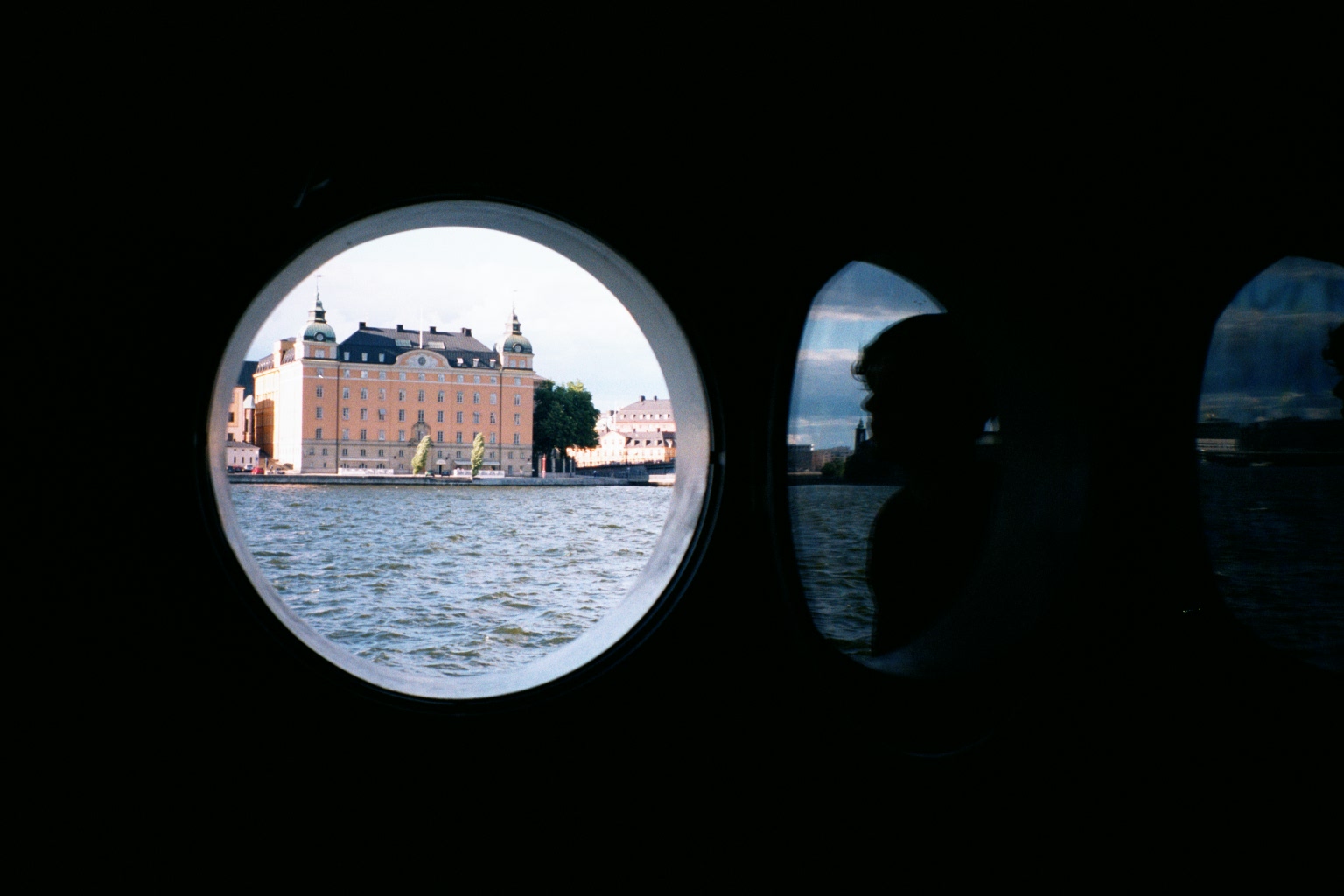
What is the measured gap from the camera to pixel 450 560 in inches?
1028

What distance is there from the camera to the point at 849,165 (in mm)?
1265

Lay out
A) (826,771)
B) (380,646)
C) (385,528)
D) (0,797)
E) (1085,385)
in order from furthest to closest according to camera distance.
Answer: (385,528), (380,646), (1085,385), (826,771), (0,797)

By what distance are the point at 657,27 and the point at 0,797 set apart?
1.15 metres

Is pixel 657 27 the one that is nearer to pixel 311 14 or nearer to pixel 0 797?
pixel 311 14

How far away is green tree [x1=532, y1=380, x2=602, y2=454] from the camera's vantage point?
41.8 meters

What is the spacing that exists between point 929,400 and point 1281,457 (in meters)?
0.58

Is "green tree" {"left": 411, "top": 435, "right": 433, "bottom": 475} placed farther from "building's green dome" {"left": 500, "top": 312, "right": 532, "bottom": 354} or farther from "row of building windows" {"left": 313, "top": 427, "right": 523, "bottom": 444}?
"building's green dome" {"left": 500, "top": 312, "right": 532, "bottom": 354}

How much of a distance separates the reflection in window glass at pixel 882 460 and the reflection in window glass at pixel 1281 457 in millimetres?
346

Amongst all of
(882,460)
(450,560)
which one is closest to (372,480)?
(450,560)

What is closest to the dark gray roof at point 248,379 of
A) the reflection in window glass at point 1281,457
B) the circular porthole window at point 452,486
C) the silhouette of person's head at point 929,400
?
the circular porthole window at point 452,486

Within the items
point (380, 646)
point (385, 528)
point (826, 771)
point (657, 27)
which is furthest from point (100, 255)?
point (385, 528)

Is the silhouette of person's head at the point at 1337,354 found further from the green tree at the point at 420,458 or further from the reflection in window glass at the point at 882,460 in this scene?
the green tree at the point at 420,458

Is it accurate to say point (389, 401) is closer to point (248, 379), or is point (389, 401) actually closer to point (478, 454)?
point (478, 454)

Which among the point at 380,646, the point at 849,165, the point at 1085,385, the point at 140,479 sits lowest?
the point at 380,646
